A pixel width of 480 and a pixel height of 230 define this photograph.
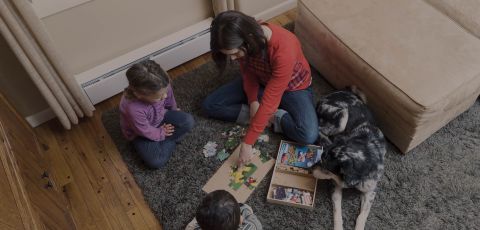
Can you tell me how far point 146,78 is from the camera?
5.27ft

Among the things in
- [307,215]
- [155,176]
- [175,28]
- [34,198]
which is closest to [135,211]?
[155,176]

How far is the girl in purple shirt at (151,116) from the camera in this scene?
5.35 feet

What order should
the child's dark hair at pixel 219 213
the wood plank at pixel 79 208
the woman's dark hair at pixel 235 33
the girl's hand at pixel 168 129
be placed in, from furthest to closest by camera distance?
the girl's hand at pixel 168 129
the wood plank at pixel 79 208
the woman's dark hair at pixel 235 33
the child's dark hair at pixel 219 213

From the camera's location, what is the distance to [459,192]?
1.83 m

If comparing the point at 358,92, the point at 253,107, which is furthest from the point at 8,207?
the point at 358,92

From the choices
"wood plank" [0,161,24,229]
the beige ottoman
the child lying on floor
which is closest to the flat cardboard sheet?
the child lying on floor

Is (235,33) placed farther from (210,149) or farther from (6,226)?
(6,226)

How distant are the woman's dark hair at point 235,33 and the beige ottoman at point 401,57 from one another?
564 millimetres

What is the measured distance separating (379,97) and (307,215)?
68 cm

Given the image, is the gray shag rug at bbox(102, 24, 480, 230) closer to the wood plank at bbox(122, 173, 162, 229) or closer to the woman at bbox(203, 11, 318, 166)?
the wood plank at bbox(122, 173, 162, 229)

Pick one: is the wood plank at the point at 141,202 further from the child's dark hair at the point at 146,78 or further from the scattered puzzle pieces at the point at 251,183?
the child's dark hair at the point at 146,78

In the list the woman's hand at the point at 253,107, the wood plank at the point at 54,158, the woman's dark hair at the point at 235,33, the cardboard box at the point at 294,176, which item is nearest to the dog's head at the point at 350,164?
the cardboard box at the point at 294,176

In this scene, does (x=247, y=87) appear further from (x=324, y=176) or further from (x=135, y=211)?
(x=135, y=211)

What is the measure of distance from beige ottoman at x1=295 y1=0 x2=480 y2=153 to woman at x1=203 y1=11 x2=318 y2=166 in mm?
233
